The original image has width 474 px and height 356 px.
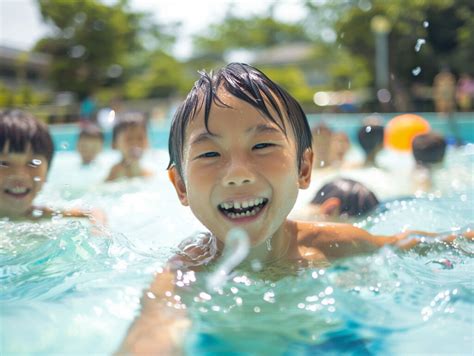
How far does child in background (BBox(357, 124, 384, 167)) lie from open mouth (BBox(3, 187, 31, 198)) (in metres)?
4.07

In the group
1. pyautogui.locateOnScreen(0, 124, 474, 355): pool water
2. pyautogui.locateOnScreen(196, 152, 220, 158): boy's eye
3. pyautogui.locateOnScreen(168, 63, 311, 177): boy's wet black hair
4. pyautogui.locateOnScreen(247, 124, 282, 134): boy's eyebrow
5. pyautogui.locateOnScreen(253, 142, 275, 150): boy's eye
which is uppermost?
pyautogui.locateOnScreen(168, 63, 311, 177): boy's wet black hair

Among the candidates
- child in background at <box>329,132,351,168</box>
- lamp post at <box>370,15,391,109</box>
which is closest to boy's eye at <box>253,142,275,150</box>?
child in background at <box>329,132,351,168</box>

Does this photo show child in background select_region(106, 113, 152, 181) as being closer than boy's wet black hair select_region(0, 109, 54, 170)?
No

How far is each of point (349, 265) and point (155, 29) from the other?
141 ft

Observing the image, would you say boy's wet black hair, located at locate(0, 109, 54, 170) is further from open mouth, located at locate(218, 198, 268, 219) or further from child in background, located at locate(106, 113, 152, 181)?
child in background, located at locate(106, 113, 152, 181)

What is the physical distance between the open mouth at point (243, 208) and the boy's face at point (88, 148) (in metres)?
5.70

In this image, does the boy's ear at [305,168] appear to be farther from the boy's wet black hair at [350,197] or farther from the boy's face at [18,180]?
the boy's face at [18,180]

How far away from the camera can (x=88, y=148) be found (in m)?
7.35

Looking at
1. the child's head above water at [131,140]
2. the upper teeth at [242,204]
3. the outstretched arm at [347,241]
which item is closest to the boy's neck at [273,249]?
the outstretched arm at [347,241]

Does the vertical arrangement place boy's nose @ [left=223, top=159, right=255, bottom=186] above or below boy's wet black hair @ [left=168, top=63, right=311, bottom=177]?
below

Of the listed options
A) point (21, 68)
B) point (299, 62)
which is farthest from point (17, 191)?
point (299, 62)

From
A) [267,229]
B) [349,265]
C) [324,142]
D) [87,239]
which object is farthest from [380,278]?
[324,142]

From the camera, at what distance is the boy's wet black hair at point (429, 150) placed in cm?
554

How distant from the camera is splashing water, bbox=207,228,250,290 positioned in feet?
6.43
